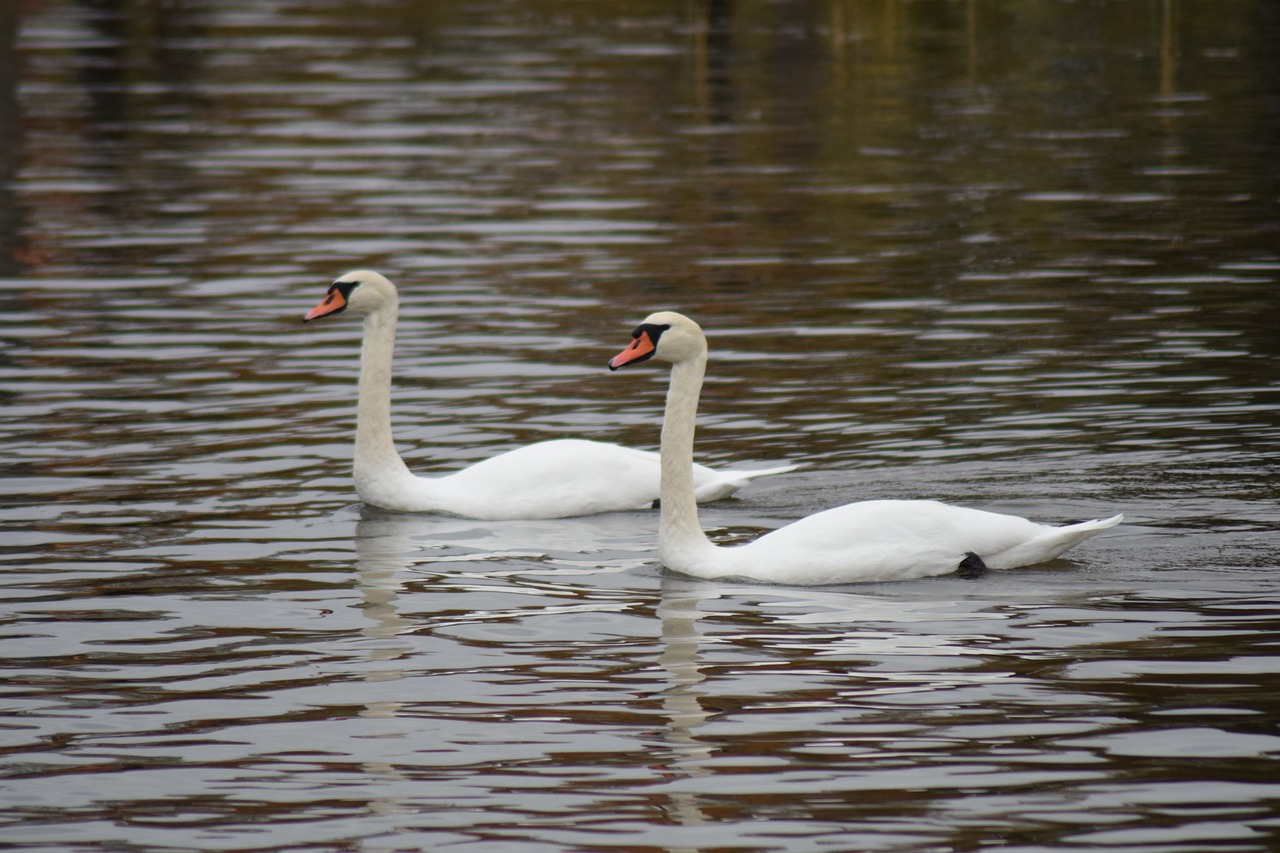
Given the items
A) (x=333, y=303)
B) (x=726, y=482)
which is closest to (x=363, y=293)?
(x=333, y=303)

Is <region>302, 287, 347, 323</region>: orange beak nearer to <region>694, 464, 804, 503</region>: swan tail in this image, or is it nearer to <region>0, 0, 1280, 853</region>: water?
<region>0, 0, 1280, 853</region>: water

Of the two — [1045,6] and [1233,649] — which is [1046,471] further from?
[1045,6]

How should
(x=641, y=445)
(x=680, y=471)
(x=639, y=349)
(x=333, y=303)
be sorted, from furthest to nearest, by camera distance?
1. (x=641, y=445)
2. (x=333, y=303)
3. (x=680, y=471)
4. (x=639, y=349)

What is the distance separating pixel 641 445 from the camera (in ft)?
48.6

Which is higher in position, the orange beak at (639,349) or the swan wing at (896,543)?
the orange beak at (639,349)

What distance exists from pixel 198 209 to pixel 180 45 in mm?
23316

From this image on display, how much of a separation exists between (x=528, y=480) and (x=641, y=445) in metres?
2.04

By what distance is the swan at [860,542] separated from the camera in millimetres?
11109

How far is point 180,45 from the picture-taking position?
48.2m

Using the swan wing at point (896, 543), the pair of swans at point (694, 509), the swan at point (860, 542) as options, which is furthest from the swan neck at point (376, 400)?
the swan wing at point (896, 543)

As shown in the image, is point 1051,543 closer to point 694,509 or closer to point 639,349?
point 694,509

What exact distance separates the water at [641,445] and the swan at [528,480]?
15cm

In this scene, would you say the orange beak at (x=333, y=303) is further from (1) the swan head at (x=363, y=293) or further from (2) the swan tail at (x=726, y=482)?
(2) the swan tail at (x=726, y=482)

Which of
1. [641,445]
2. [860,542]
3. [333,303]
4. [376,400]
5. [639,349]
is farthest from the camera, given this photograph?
[641,445]
